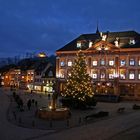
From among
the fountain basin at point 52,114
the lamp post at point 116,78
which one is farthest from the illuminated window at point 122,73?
the fountain basin at point 52,114

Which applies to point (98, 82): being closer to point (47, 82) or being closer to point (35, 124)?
point (47, 82)

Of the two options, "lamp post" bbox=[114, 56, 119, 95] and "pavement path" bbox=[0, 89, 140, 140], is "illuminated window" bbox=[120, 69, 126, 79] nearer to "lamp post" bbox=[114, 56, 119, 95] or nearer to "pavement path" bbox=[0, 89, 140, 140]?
"lamp post" bbox=[114, 56, 119, 95]

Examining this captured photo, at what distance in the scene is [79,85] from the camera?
54719 millimetres

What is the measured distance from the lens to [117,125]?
123 feet

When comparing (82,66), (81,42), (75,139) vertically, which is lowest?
(75,139)

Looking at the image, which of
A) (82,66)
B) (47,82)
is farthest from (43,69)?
(82,66)

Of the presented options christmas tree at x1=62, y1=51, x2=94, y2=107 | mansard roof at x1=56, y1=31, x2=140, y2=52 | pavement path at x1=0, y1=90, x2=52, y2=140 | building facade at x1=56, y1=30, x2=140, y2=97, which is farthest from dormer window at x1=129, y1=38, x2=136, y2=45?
pavement path at x1=0, y1=90, x2=52, y2=140

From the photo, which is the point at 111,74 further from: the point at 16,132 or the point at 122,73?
the point at 16,132

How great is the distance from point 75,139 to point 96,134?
311cm

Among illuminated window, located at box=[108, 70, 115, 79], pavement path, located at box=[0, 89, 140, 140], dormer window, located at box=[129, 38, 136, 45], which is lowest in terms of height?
pavement path, located at box=[0, 89, 140, 140]

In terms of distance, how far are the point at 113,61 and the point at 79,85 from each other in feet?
99.9

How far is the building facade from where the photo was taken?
80.0 meters

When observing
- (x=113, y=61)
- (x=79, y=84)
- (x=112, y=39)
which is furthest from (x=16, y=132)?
(x=112, y=39)

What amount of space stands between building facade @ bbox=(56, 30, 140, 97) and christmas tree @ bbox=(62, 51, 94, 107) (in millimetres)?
25274
